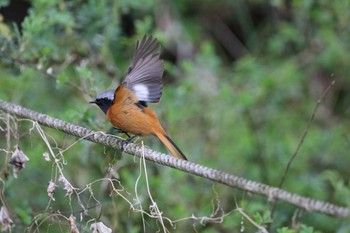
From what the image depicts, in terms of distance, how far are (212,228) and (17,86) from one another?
181 cm

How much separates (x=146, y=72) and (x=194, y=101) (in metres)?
2.39

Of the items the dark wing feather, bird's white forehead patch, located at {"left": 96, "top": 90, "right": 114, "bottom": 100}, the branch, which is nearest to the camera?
the branch

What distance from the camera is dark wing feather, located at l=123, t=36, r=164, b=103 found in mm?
4133

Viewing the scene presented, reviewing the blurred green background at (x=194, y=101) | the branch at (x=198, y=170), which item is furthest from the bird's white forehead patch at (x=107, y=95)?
the branch at (x=198, y=170)

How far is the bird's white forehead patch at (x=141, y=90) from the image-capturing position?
167 inches

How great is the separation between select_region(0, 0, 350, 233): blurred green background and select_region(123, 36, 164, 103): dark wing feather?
0.39m

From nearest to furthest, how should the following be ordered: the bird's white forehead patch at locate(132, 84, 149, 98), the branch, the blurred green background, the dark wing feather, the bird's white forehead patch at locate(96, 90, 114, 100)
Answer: the branch, the dark wing feather, the bird's white forehead patch at locate(132, 84, 149, 98), the bird's white forehead patch at locate(96, 90, 114, 100), the blurred green background

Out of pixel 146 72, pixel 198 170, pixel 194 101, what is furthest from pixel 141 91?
pixel 194 101

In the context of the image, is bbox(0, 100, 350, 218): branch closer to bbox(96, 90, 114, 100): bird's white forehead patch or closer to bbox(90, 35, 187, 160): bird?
bbox(90, 35, 187, 160): bird

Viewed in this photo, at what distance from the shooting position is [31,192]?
6172 millimetres

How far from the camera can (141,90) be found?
14.0ft

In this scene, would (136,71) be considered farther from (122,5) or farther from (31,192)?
(31,192)

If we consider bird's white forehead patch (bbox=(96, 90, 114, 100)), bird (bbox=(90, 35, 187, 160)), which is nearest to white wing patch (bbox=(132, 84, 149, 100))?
bird (bbox=(90, 35, 187, 160))

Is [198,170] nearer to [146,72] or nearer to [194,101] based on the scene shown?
[146,72]
